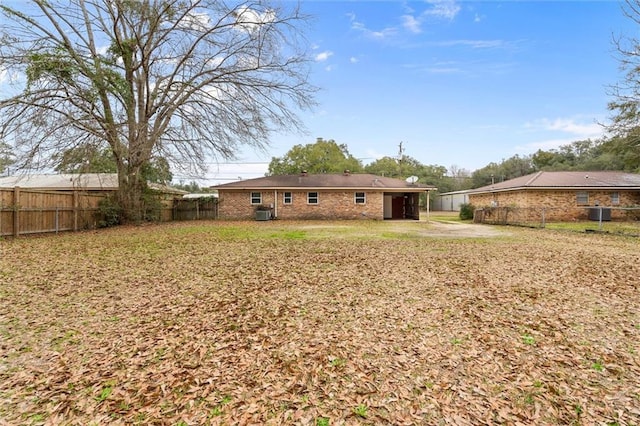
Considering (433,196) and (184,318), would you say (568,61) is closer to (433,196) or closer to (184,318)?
(184,318)

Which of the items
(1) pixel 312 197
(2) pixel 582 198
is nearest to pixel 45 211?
(1) pixel 312 197

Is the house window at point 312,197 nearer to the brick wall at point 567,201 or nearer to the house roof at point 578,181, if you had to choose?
the house roof at point 578,181

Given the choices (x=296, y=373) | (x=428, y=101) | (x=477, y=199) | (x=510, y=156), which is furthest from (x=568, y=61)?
(x=510, y=156)

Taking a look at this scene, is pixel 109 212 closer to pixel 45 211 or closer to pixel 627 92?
pixel 45 211

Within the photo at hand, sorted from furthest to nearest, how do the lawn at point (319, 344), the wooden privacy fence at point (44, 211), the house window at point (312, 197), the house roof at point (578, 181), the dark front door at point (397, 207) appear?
the dark front door at point (397, 207)
the house window at point (312, 197)
the house roof at point (578, 181)
the wooden privacy fence at point (44, 211)
the lawn at point (319, 344)

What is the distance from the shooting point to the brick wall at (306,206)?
21438 mm

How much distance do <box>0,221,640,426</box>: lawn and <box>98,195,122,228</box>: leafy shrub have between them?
900cm

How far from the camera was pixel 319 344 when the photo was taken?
3.32 meters

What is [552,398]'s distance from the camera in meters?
2.46

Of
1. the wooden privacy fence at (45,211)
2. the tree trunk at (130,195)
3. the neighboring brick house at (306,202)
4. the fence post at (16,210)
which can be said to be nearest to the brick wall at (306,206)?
the neighboring brick house at (306,202)

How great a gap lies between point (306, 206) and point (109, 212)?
11.5m

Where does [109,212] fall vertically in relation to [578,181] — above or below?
below

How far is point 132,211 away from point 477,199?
2626 centimetres

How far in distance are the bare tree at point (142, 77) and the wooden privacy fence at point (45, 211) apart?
142 cm
